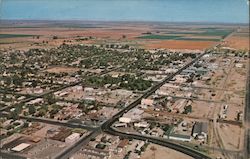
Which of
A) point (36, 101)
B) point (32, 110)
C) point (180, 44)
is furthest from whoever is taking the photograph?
point (180, 44)

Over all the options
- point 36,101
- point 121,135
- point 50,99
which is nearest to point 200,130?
point 121,135

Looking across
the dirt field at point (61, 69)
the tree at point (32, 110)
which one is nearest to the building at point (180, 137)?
the tree at point (32, 110)

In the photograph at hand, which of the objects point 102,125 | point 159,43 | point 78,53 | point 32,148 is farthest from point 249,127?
point 159,43

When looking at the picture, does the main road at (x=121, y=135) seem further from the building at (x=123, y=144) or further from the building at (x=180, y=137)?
→ the building at (x=123, y=144)

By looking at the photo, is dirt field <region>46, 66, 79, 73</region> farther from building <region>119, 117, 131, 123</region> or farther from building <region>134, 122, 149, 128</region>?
building <region>134, 122, 149, 128</region>

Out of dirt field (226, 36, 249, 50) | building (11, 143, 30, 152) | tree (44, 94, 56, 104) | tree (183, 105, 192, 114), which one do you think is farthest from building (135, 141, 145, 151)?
dirt field (226, 36, 249, 50)

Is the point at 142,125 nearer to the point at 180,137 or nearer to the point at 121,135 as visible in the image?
the point at 121,135
